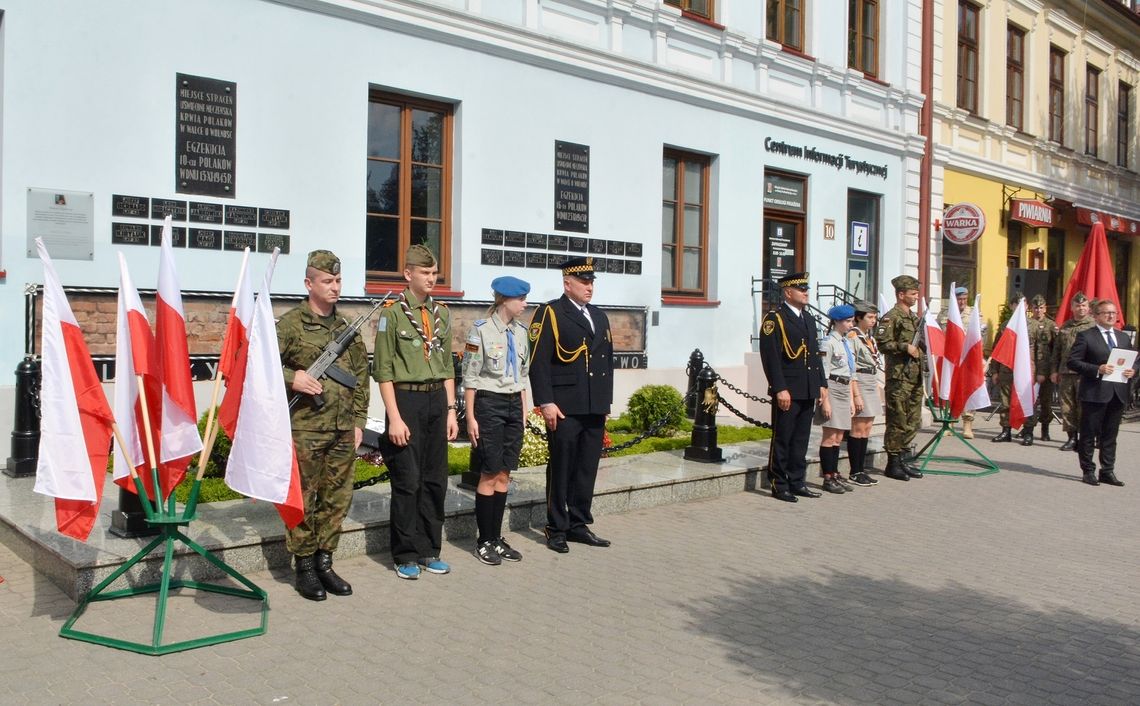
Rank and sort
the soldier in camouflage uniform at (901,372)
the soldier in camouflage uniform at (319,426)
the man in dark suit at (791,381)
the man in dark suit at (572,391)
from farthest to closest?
the soldier in camouflage uniform at (901,372)
the man in dark suit at (791,381)
the man in dark suit at (572,391)
the soldier in camouflage uniform at (319,426)

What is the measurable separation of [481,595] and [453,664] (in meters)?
1.12

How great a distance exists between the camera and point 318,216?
10102 mm

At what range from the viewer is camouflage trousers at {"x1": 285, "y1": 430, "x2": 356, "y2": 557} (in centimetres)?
553

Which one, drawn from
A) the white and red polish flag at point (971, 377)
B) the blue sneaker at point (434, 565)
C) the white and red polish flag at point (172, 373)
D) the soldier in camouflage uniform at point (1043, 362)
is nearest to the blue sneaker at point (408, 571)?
the blue sneaker at point (434, 565)

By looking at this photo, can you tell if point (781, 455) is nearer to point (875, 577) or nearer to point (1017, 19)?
point (875, 577)

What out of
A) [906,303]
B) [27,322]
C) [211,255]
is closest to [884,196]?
[906,303]

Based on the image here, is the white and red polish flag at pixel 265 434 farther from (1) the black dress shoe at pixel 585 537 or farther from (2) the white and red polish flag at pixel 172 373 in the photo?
(1) the black dress shoe at pixel 585 537

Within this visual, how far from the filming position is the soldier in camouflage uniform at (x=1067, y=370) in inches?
508

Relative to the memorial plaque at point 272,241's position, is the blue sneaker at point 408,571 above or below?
below

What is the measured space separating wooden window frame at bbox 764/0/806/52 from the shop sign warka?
185 inches

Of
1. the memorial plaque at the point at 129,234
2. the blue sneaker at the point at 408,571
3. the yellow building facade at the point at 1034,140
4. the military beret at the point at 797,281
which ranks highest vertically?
the yellow building facade at the point at 1034,140

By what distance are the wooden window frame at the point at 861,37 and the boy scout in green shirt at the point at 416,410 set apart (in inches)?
494

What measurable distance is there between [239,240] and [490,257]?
9.72 ft

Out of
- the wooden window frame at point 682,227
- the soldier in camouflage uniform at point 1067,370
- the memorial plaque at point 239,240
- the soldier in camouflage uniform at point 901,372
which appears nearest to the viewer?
the memorial plaque at point 239,240
